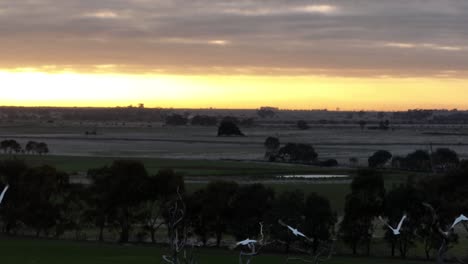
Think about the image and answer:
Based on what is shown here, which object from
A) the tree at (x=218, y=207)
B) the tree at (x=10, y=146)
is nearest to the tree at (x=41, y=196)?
the tree at (x=218, y=207)

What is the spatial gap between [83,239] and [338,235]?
14.6m

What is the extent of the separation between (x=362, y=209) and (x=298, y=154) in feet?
200

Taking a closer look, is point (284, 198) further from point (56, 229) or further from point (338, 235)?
point (56, 229)

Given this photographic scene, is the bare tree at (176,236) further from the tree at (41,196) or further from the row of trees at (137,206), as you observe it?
the tree at (41,196)

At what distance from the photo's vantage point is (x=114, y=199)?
47969 millimetres

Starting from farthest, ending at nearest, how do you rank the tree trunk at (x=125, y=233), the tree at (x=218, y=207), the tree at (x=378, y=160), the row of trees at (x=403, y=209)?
the tree at (x=378, y=160), the tree trunk at (x=125, y=233), the tree at (x=218, y=207), the row of trees at (x=403, y=209)

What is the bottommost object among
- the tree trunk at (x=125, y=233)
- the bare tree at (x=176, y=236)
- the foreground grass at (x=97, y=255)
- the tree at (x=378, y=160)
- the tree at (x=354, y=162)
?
the tree trunk at (x=125, y=233)

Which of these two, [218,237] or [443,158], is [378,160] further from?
[218,237]

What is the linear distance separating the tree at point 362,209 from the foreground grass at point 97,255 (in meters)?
3.50

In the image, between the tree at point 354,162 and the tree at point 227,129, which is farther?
the tree at point 227,129

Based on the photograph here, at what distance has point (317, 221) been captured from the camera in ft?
141

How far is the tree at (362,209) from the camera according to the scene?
42.8m

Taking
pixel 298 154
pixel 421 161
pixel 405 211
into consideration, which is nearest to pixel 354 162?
pixel 298 154

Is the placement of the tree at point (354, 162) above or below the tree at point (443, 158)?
below
